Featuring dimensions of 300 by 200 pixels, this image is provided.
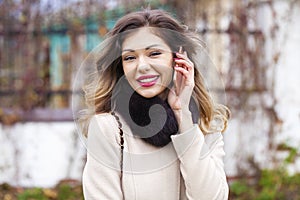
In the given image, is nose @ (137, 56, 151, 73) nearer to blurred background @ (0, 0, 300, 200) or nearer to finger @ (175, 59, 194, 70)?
finger @ (175, 59, 194, 70)

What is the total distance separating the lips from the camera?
7.39 feet

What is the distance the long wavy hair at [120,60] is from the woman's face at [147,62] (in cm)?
4

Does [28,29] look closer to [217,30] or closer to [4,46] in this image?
[4,46]

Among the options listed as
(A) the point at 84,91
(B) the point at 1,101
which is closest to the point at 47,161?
(B) the point at 1,101

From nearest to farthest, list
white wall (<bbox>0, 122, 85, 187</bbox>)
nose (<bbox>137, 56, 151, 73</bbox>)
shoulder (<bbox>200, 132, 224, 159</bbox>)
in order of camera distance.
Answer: nose (<bbox>137, 56, 151, 73</bbox>) < shoulder (<bbox>200, 132, 224, 159</bbox>) < white wall (<bbox>0, 122, 85, 187</bbox>)

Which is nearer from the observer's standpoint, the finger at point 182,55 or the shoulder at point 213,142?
the finger at point 182,55

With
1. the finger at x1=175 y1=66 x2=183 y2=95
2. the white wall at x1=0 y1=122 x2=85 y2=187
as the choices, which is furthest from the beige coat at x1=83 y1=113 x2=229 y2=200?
the white wall at x1=0 y1=122 x2=85 y2=187

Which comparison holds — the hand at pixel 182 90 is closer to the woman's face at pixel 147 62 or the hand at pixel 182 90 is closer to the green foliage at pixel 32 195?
the woman's face at pixel 147 62

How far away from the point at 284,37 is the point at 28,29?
8.07 feet

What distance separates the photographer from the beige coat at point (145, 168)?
235 cm

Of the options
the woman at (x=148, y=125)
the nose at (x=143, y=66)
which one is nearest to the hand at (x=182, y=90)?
the woman at (x=148, y=125)

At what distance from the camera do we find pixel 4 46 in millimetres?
6652

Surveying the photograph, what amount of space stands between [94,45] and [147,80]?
4330 mm

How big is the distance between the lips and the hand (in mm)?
89
